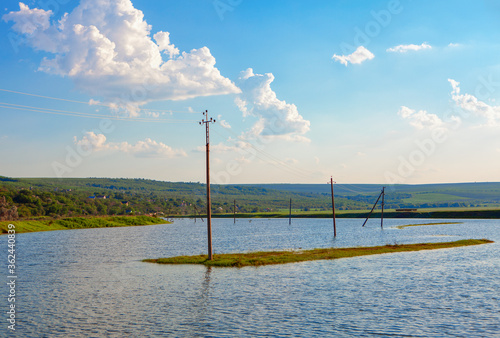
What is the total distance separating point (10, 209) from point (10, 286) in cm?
15869

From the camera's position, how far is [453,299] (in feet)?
111

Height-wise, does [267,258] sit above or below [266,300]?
below

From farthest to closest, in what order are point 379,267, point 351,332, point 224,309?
point 379,267
point 224,309
point 351,332

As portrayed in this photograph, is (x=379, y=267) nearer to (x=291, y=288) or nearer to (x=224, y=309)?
(x=291, y=288)

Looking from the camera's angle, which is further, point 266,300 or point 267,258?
point 267,258

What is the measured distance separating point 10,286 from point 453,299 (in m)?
39.4

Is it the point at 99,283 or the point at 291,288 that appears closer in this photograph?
the point at 291,288

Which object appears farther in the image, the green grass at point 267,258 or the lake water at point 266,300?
the green grass at point 267,258

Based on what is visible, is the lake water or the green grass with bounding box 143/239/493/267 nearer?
the lake water

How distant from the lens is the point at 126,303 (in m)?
34.0

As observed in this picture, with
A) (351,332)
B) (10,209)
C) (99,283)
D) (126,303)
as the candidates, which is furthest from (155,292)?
(10,209)

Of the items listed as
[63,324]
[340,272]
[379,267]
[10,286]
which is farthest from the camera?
[379,267]

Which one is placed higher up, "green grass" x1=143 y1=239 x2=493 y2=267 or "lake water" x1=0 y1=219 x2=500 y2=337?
"lake water" x1=0 y1=219 x2=500 y2=337

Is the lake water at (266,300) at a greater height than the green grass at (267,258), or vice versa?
the lake water at (266,300)
